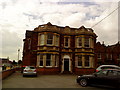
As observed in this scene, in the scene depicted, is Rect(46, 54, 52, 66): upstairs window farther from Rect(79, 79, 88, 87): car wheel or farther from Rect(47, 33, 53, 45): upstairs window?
Rect(79, 79, 88, 87): car wheel

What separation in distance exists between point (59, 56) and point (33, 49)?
4.39 metres

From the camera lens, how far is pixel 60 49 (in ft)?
72.6

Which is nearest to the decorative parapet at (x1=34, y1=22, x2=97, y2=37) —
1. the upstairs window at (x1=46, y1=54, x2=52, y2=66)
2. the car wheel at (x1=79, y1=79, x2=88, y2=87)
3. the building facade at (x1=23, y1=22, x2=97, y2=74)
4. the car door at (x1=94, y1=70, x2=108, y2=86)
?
the building facade at (x1=23, y1=22, x2=97, y2=74)

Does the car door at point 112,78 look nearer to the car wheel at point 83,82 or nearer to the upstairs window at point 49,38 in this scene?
the car wheel at point 83,82

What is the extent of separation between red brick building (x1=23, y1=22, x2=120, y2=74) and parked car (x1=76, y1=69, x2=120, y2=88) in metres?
10.8

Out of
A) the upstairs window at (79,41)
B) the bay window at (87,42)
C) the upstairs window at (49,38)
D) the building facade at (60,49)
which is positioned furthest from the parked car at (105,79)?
the bay window at (87,42)

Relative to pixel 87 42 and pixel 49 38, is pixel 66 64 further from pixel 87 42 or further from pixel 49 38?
pixel 49 38

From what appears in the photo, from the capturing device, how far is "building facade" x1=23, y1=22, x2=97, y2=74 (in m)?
20.6

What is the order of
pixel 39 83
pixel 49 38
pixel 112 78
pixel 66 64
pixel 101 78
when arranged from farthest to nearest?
pixel 66 64
pixel 49 38
pixel 39 83
pixel 101 78
pixel 112 78

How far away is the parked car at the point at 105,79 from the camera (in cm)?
893

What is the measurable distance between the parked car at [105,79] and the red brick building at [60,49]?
10.8 meters

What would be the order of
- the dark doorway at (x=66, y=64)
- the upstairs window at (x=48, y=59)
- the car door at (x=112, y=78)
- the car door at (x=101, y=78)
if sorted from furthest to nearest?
the dark doorway at (x=66, y=64) → the upstairs window at (x=48, y=59) → the car door at (x=101, y=78) → the car door at (x=112, y=78)

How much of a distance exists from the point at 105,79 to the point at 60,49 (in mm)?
13307

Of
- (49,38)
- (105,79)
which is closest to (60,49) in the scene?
(49,38)
